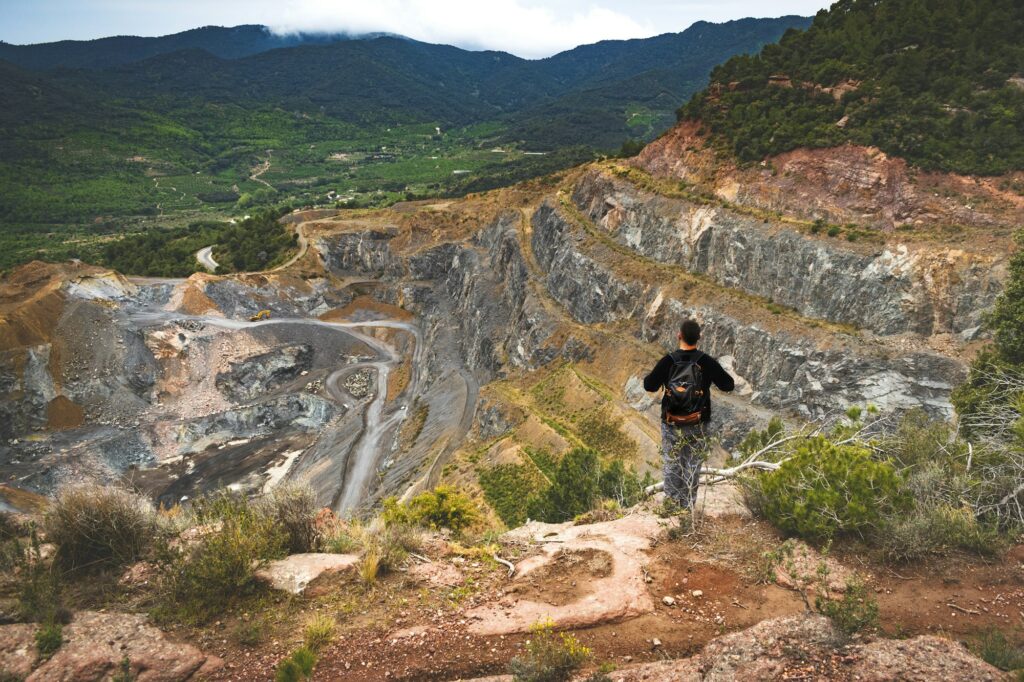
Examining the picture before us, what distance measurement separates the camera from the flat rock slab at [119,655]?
7.29 meters

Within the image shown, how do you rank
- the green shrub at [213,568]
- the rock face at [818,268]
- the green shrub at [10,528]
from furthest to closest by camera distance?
the rock face at [818,268]
the green shrub at [10,528]
the green shrub at [213,568]

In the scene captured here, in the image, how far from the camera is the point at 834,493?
827cm

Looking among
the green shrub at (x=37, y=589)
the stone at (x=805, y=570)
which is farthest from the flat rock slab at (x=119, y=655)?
the stone at (x=805, y=570)

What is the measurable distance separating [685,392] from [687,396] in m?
0.09

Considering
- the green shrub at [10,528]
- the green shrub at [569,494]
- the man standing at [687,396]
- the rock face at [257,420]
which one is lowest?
the rock face at [257,420]

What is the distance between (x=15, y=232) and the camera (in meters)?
128

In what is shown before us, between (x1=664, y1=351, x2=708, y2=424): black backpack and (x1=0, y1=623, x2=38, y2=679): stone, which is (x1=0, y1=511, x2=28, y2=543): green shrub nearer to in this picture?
(x1=0, y1=623, x2=38, y2=679): stone

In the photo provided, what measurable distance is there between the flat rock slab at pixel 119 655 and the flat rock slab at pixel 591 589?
12.8 ft

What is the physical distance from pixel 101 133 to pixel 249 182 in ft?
195

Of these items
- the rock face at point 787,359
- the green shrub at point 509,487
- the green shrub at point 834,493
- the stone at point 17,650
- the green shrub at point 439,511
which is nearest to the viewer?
the stone at point 17,650

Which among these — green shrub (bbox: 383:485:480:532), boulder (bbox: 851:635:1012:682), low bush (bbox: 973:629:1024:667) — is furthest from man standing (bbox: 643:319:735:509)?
green shrub (bbox: 383:485:480:532)

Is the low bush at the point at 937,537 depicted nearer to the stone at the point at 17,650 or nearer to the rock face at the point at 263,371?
the stone at the point at 17,650

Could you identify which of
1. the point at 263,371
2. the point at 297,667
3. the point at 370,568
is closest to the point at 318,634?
the point at 297,667

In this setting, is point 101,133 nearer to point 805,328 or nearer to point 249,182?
point 249,182
